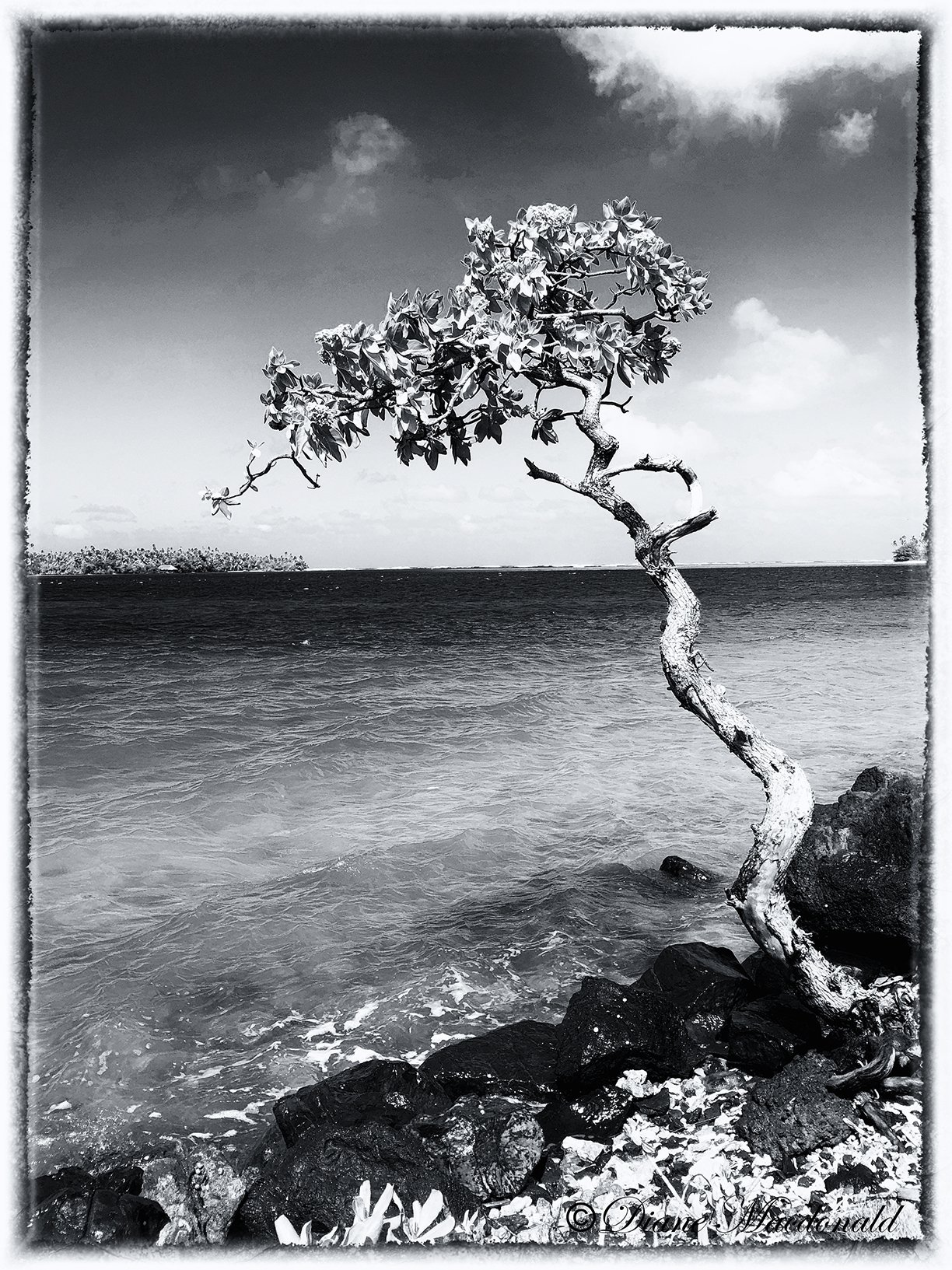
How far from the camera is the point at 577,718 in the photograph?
21.6 meters

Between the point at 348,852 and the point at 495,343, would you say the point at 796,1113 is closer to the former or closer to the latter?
the point at 495,343

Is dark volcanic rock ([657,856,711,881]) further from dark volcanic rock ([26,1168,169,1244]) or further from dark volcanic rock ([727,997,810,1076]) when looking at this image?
dark volcanic rock ([26,1168,169,1244])

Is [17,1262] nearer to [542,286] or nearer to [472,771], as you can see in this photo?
[542,286]

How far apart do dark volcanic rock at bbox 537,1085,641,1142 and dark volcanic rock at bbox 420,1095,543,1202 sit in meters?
0.17

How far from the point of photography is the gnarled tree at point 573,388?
14.3 feet

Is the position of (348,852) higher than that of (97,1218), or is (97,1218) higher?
(97,1218)

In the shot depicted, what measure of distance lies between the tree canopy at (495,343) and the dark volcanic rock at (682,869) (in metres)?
7.29

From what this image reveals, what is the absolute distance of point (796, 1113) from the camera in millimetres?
4559

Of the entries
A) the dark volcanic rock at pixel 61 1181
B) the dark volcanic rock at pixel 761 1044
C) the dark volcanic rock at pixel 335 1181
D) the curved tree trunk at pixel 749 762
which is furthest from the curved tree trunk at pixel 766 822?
the dark volcanic rock at pixel 61 1181

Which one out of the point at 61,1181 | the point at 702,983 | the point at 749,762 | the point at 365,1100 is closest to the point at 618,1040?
the point at 702,983

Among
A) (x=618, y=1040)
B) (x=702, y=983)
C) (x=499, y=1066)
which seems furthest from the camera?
(x=702, y=983)

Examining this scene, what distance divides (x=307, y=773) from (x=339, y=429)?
42.8 feet

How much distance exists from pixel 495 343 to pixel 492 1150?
4.90 metres

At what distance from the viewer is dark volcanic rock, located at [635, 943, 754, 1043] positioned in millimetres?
6117
